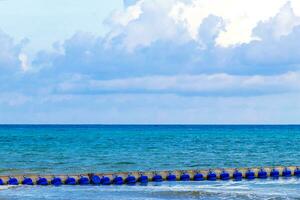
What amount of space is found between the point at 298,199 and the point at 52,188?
678 inches

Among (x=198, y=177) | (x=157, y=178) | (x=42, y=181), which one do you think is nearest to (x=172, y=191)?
(x=157, y=178)

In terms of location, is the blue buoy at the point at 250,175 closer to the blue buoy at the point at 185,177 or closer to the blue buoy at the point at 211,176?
the blue buoy at the point at 211,176

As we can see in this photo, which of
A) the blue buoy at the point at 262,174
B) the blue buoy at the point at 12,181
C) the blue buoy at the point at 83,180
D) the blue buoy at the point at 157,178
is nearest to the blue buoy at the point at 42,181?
the blue buoy at the point at 12,181

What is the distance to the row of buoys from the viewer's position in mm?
51562

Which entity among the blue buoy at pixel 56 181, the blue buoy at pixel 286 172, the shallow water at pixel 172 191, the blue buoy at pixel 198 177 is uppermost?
the blue buoy at pixel 286 172

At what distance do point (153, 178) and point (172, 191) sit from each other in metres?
6.29

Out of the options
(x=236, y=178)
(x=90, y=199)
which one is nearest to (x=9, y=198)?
(x=90, y=199)

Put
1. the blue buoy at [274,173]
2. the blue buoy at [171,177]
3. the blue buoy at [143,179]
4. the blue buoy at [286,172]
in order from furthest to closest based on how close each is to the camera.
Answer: the blue buoy at [286,172]
the blue buoy at [274,173]
the blue buoy at [171,177]
the blue buoy at [143,179]

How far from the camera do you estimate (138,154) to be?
3696 inches

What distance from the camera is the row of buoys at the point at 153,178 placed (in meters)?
51.6

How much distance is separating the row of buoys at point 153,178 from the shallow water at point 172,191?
4.80 feet

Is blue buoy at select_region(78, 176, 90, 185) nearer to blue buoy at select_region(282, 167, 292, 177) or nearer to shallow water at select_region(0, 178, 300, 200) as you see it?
shallow water at select_region(0, 178, 300, 200)

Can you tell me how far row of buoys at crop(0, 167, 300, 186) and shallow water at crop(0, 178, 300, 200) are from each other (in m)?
1.46

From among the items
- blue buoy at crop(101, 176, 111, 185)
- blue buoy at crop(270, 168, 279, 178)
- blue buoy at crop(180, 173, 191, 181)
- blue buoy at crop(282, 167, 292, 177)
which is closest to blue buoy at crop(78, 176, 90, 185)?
blue buoy at crop(101, 176, 111, 185)
